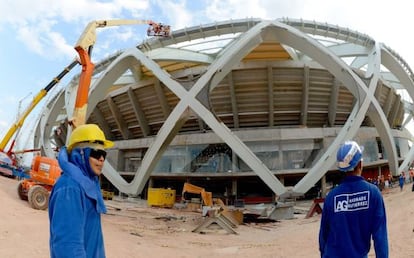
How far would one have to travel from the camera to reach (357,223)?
2.41 m

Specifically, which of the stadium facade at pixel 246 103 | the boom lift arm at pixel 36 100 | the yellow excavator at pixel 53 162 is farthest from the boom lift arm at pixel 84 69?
the stadium facade at pixel 246 103

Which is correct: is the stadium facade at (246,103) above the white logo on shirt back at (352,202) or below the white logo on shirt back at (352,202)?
above

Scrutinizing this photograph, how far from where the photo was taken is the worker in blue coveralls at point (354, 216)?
238 cm

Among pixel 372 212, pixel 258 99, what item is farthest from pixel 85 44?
pixel 258 99

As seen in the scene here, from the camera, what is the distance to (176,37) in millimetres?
23172

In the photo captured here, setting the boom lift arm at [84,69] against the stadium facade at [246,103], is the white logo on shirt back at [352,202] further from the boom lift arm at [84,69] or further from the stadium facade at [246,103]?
the stadium facade at [246,103]

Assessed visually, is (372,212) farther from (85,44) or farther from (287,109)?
(287,109)

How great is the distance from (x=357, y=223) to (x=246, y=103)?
24669mm

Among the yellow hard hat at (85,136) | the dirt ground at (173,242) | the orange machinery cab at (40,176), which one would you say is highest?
the yellow hard hat at (85,136)

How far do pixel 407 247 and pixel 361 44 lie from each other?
2158 centimetres

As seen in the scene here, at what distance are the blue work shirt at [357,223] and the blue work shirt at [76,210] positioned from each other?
1633 millimetres

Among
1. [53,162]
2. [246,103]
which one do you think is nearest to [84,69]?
[53,162]

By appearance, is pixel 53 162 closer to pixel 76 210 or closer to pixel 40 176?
pixel 40 176

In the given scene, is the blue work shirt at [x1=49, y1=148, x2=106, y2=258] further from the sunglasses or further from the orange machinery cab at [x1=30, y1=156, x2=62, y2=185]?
the orange machinery cab at [x1=30, y1=156, x2=62, y2=185]
